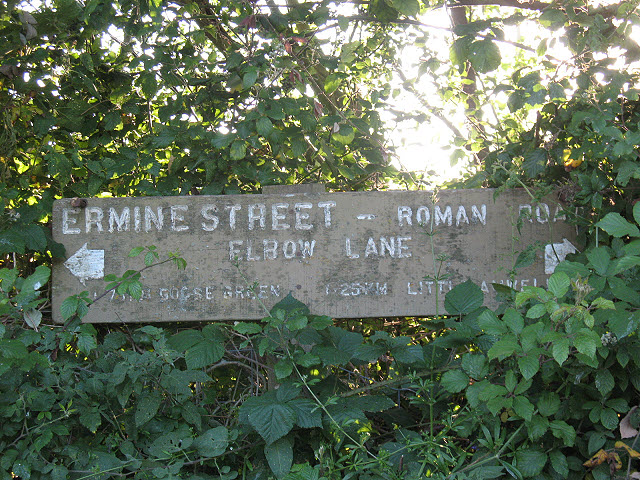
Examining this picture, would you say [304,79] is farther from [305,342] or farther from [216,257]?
[305,342]

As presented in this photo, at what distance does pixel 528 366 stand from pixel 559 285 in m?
0.24

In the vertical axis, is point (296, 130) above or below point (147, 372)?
above

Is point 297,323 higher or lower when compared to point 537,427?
higher

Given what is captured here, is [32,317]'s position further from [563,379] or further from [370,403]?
[563,379]

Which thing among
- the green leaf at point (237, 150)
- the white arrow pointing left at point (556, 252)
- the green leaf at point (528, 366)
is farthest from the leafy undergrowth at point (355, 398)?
the green leaf at point (237, 150)

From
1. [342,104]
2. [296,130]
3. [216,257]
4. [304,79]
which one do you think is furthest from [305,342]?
[342,104]

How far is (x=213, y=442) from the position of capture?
2189mm

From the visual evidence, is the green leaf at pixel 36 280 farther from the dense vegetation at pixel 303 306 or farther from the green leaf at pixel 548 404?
the green leaf at pixel 548 404

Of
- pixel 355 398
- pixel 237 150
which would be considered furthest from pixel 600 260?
pixel 237 150

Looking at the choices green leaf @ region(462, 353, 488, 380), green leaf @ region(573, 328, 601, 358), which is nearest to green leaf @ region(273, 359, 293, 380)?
green leaf @ region(462, 353, 488, 380)

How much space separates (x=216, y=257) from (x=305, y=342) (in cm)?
63

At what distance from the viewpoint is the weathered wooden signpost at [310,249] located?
2566 millimetres

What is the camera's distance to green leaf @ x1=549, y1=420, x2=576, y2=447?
1898 millimetres

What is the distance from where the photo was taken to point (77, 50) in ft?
11.6
